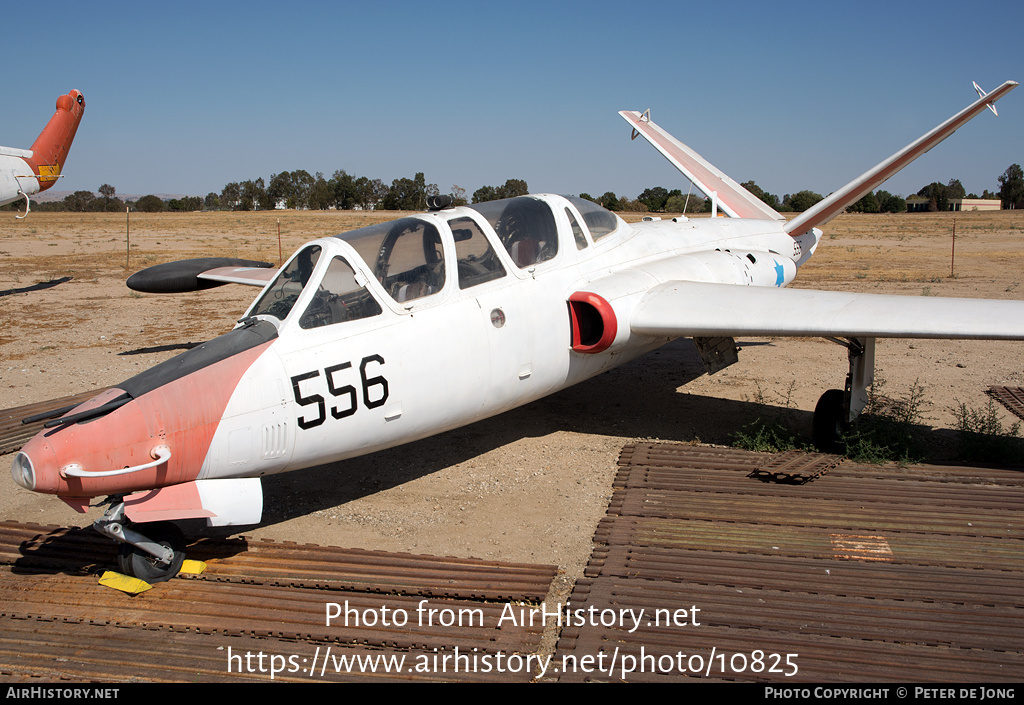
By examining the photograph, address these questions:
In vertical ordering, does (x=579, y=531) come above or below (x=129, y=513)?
below

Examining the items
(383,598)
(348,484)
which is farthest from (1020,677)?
(348,484)

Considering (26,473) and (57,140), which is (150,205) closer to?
(57,140)

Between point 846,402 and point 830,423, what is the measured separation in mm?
296

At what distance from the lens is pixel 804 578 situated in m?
5.30

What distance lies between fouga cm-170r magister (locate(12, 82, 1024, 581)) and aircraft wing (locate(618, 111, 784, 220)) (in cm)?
452

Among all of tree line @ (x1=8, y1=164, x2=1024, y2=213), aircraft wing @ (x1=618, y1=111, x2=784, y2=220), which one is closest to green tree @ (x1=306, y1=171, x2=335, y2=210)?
tree line @ (x1=8, y1=164, x2=1024, y2=213)

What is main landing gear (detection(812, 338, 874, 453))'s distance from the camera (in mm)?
7863

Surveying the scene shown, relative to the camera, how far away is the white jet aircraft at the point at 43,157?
2220 cm

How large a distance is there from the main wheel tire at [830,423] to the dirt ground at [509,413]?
3.42ft

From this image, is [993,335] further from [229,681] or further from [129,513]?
[129,513]

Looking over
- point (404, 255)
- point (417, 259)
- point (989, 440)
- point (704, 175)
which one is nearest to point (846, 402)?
point (989, 440)

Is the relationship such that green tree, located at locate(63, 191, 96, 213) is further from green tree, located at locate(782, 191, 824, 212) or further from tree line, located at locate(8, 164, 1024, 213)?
green tree, located at locate(782, 191, 824, 212)

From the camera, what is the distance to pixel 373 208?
86625mm
